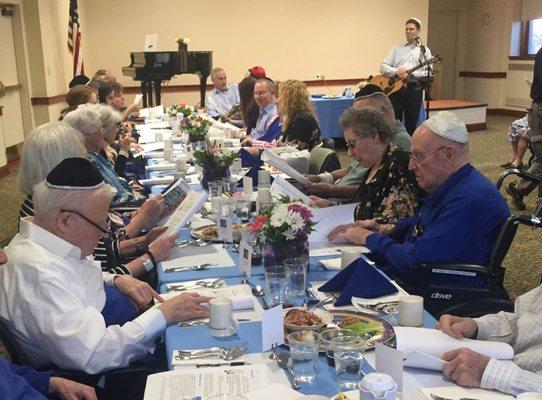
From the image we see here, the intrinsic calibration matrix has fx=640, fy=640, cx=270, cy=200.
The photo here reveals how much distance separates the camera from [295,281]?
2.10 meters

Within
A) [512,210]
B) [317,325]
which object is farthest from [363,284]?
[512,210]

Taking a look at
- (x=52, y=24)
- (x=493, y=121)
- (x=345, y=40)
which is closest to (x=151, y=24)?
(x=52, y=24)

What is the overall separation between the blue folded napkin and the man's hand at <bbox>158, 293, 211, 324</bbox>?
0.44m

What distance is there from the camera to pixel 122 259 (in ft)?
10.3

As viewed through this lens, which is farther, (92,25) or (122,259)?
(92,25)

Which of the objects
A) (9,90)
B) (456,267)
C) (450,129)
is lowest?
(456,267)

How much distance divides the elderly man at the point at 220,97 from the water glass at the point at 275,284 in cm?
753

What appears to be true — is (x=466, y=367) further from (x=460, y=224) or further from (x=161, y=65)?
(x=161, y=65)

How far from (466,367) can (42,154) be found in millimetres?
1811

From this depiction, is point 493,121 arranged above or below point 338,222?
below

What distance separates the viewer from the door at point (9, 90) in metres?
9.23

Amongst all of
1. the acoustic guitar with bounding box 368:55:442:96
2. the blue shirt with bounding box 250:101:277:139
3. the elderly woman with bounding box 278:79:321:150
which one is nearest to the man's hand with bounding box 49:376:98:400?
the elderly woman with bounding box 278:79:321:150

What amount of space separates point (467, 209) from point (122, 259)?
164 centimetres

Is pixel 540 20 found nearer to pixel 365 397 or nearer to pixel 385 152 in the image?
pixel 385 152
